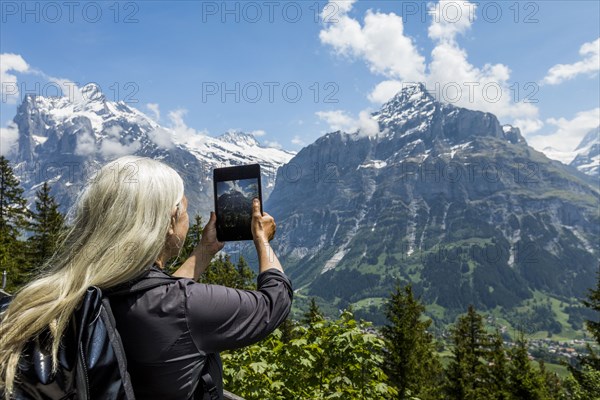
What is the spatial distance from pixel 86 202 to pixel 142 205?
371 millimetres

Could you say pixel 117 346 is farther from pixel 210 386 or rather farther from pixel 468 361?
pixel 468 361

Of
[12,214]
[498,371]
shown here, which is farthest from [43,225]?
[498,371]

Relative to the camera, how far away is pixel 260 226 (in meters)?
3.17

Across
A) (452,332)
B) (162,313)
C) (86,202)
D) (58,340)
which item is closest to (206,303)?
(162,313)

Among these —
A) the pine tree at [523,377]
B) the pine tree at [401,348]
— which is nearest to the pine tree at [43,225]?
the pine tree at [401,348]

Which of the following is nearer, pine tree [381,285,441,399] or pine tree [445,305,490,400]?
pine tree [381,285,441,399]

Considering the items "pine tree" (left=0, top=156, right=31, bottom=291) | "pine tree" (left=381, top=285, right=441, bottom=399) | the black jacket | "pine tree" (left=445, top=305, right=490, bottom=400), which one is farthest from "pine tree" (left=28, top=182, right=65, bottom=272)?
the black jacket

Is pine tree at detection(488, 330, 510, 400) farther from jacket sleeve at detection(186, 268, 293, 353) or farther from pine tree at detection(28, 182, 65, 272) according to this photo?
pine tree at detection(28, 182, 65, 272)

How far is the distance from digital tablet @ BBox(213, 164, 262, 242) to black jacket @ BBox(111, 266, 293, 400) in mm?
704

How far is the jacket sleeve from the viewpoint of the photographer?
255cm

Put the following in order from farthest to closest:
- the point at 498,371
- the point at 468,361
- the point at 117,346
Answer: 1. the point at 468,361
2. the point at 498,371
3. the point at 117,346

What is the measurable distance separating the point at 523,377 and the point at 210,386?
3494cm

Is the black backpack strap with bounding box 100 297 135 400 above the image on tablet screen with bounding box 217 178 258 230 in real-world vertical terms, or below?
below

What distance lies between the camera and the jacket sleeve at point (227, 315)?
2.55m
